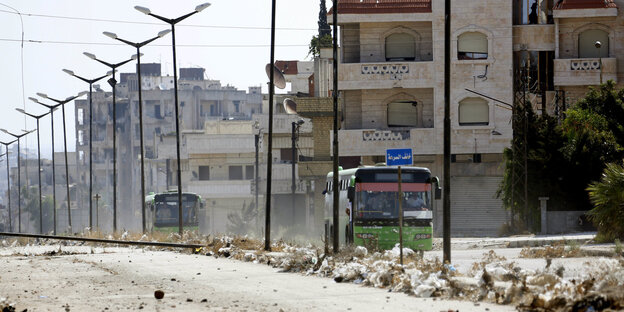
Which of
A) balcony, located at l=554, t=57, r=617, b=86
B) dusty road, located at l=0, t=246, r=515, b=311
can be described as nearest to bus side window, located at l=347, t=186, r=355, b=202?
dusty road, located at l=0, t=246, r=515, b=311

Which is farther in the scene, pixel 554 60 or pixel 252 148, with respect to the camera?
pixel 252 148

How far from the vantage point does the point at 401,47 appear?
6144cm

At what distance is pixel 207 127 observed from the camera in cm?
11600

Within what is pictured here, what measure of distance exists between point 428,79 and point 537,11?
7.27 metres

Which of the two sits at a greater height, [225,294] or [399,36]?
[399,36]

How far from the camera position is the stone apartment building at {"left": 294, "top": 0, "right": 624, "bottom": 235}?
5994cm

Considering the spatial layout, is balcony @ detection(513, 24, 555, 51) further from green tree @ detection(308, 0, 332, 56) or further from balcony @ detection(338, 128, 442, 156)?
green tree @ detection(308, 0, 332, 56)

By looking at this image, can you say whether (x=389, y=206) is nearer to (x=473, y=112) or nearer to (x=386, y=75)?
(x=386, y=75)

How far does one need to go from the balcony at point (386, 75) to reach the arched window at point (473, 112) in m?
2.28

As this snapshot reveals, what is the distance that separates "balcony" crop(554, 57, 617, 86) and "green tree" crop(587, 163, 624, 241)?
1071 inches

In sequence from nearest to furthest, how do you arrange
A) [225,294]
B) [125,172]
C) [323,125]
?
[225,294]
[323,125]
[125,172]

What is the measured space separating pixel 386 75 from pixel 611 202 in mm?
28658

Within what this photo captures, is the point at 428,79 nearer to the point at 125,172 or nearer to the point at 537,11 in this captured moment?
the point at 537,11

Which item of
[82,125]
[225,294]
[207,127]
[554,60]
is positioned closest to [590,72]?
[554,60]
